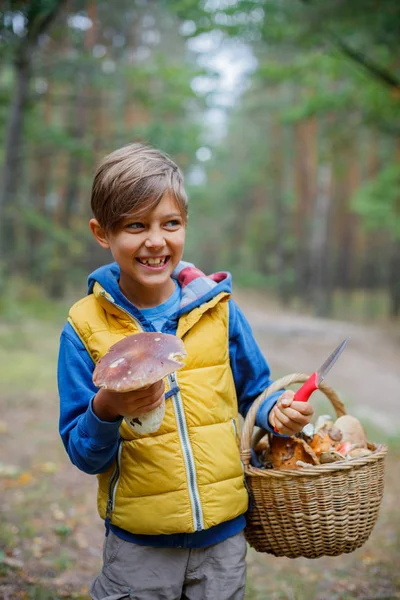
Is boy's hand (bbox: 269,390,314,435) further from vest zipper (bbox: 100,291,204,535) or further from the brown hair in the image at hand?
the brown hair

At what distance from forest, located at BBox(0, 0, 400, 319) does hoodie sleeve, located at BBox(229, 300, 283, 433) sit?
485 centimetres

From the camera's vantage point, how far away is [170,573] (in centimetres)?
205

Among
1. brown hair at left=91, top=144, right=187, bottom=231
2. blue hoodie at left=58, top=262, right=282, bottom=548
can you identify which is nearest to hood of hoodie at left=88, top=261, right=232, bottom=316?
blue hoodie at left=58, top=262, right=282, bottom=548

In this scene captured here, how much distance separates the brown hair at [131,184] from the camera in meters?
2.02

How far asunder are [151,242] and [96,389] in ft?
1.88

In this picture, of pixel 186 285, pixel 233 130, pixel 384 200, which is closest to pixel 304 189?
pixel 384 200

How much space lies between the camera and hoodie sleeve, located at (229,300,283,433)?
7.67 feet

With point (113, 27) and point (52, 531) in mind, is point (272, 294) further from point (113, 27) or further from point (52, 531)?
point (52, 531)

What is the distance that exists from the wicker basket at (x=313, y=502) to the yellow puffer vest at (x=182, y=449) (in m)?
0.08

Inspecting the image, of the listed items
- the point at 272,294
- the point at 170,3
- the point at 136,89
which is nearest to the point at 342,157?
the point at 136,89

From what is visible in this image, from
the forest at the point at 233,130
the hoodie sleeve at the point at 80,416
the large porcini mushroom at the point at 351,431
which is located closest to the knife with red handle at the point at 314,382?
the large porcini mushroom at the point at 351,431

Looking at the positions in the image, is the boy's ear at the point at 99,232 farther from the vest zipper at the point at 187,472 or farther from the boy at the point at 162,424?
the vest zipper at the point at 187,472

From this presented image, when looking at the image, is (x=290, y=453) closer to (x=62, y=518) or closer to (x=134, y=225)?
(x=134, y=225)

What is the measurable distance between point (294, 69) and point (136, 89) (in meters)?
4.75
